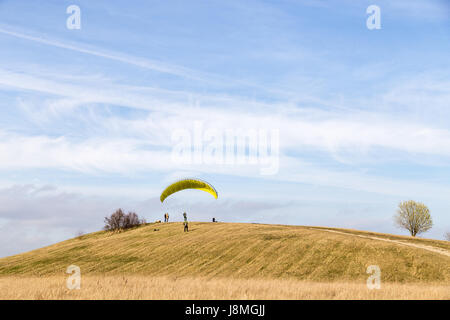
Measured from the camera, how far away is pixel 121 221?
2921 inches

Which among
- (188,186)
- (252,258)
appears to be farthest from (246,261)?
(188,186)

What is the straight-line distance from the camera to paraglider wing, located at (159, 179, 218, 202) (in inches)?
2202

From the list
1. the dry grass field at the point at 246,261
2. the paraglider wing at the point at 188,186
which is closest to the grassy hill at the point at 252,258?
the dry grass field at the point at 246,261

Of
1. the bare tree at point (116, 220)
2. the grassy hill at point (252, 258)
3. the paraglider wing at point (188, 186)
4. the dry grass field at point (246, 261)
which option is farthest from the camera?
the bare tree at point (116, 220)

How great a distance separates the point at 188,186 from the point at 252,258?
20.7 meters

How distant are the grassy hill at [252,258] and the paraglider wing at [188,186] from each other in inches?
228

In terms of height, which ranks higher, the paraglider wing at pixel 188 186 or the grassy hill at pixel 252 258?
the paraglider wing at pixel 188 186

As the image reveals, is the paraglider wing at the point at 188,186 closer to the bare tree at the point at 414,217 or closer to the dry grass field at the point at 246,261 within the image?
the dry grass field at the point at 246,261

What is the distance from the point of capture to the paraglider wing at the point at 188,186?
2202 inches

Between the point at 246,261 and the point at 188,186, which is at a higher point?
the point at 188,186

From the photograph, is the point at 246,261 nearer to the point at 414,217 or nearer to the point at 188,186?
the point at 188,186

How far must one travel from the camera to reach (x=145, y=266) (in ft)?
134

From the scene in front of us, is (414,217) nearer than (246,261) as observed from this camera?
No
